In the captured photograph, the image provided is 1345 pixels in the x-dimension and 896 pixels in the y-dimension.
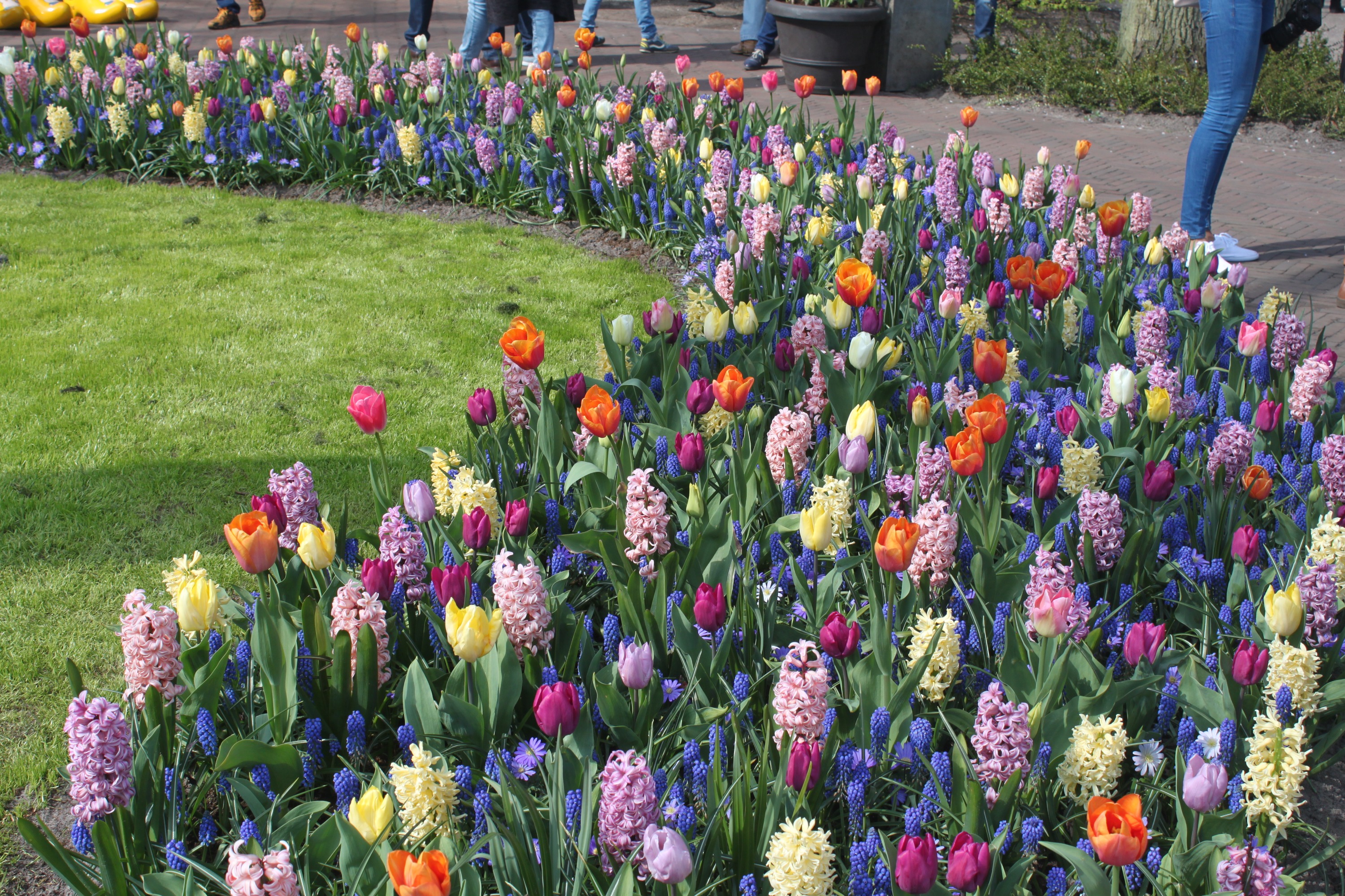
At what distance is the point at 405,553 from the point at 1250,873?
5.11 feet

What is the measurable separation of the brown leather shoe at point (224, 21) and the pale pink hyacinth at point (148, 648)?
11498mm

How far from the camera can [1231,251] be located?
212 inches

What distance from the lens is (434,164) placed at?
244 inches

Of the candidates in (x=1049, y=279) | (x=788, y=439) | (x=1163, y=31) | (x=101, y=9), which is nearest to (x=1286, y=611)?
(x=788, y=439)

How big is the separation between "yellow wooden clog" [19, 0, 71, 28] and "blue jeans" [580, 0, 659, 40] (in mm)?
5639

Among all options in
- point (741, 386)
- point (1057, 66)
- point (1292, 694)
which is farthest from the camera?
point (1057, 66)

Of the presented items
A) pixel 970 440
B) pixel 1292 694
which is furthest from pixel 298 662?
pixel 1292 694

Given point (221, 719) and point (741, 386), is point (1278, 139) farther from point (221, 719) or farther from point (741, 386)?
point (221, 719)

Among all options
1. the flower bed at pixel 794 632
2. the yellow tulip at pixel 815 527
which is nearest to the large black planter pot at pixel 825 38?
the flower bed at pixel 794 632

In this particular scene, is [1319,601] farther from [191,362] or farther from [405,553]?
[191,362]

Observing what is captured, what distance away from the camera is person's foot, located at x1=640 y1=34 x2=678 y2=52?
1148 centimetres

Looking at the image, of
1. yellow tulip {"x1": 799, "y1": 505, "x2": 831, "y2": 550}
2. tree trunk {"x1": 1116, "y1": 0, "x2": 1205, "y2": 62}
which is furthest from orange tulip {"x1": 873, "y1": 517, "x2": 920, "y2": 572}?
tree trunk {"x1": 1116, "y1": 0, "x2": 1205, "y2": 62}

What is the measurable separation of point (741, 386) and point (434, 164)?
4204 mm

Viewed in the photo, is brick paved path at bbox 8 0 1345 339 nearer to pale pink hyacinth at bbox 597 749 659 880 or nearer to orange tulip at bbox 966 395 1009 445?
orange tulip at bbox 966 395 1009 445
